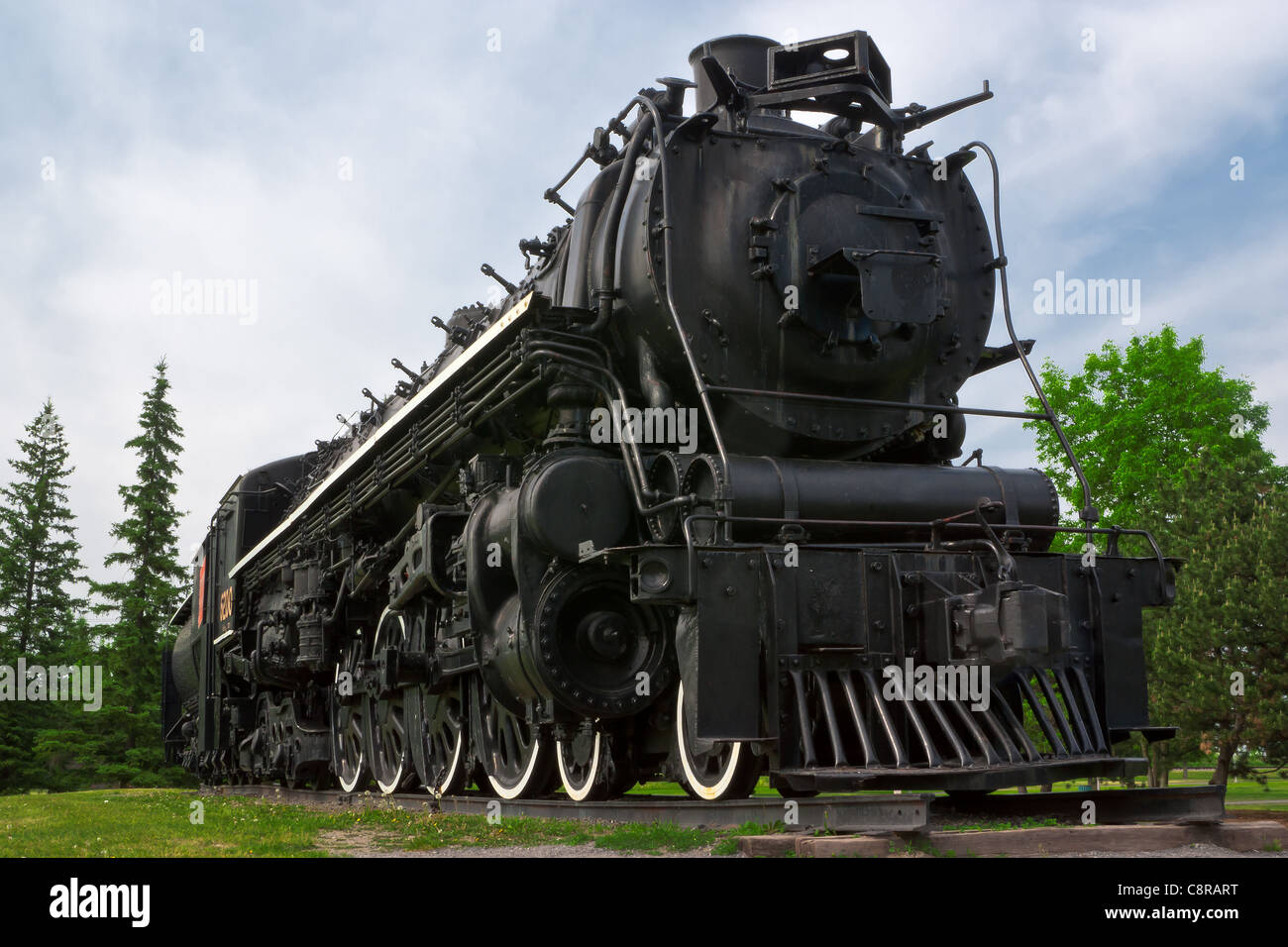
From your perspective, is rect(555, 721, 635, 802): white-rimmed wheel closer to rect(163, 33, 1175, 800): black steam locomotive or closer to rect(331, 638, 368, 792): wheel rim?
rect(163, 33, 1175, 800): black steam locomotive

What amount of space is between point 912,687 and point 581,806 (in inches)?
82.9

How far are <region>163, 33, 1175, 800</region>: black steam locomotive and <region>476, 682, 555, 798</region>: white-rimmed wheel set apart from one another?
19 mm

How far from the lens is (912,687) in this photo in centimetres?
569

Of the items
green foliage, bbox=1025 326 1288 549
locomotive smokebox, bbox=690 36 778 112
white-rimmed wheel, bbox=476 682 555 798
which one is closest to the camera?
locomotive smokebox, bbox=690 36 778 112

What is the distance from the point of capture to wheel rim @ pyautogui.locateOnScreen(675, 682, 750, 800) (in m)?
6.08

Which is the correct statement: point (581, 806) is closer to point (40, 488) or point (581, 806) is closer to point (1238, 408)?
point (1238, 408)

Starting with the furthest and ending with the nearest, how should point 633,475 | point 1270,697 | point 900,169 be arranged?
point 1270,697, point 900,169, point 633,475

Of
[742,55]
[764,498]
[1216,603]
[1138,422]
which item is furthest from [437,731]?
[1138,422]

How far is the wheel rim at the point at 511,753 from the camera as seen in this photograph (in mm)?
7797

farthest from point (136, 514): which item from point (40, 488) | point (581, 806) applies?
point (581, 806)

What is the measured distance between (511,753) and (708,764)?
209cm

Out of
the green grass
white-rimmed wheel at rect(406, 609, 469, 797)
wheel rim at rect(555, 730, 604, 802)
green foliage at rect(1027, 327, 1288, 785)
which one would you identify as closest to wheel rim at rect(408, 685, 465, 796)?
white-rimmed wheel at rect(406, 609, 469, 797)

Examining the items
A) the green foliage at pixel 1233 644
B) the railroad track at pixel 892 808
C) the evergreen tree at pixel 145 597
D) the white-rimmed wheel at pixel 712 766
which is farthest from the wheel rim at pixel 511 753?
the evergreen tree at pixel 145 597
